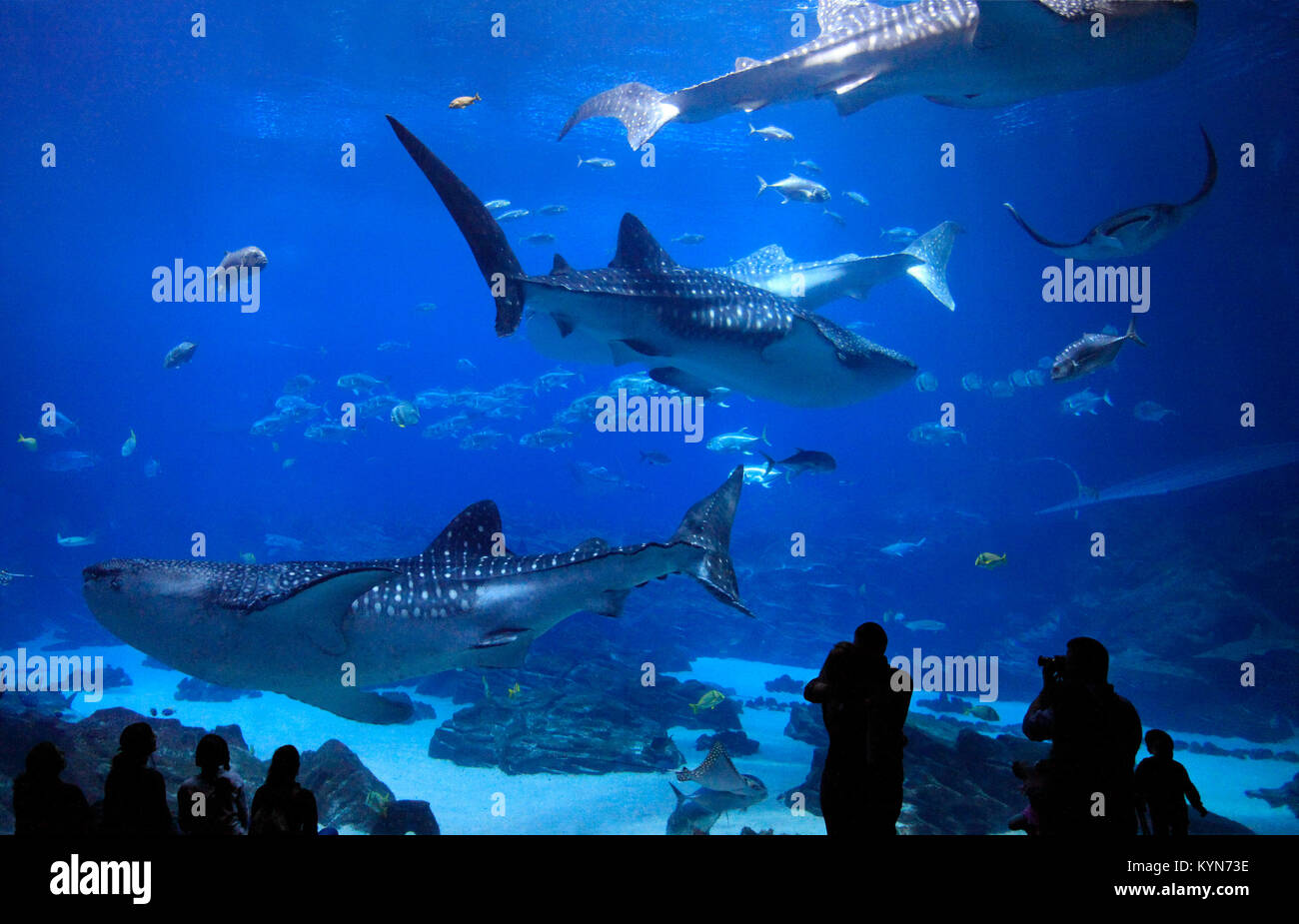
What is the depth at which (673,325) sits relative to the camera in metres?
5.93

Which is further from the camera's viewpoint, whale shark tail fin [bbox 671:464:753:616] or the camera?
whale shark tail fin [bbox 671:464:753:616]

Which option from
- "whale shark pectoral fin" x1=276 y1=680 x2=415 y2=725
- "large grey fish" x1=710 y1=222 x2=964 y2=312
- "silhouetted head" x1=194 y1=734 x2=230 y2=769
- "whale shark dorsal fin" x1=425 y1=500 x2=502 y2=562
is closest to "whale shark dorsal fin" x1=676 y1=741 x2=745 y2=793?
"whale shark pectoral fin" x1=276 y1=680 x2=415 y2=725

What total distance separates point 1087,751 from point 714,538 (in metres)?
2.37

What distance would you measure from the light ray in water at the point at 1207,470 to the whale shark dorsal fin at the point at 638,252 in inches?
784

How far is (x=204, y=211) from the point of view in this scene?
3625cm

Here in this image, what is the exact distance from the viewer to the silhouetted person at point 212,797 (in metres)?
3.12

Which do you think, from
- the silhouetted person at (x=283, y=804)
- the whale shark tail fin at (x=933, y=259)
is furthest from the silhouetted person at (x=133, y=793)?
the whale shark tail fin at (x=933, y=259)

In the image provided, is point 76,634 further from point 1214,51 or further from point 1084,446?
point 1084,446

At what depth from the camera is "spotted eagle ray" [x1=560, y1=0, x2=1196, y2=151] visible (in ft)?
15.9

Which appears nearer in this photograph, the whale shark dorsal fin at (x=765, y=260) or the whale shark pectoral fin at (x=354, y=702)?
the whale shark pectoral fin at (x=354, y=702)

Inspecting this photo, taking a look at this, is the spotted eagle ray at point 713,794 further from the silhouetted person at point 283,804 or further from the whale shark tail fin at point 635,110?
the whale shark tail fin at point 635,110

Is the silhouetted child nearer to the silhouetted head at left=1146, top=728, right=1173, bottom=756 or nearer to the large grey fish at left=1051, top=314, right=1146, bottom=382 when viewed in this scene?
the silhouetted head at left=1146, top=728, right=1173, bottom=756

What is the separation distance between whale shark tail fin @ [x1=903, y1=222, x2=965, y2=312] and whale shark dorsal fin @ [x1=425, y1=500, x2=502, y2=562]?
7.11m
